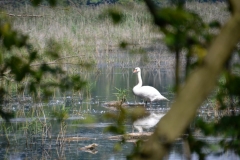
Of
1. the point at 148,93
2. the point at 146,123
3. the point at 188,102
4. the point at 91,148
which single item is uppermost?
the point at 188,102

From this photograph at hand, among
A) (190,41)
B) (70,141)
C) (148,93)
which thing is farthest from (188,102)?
(148,93)

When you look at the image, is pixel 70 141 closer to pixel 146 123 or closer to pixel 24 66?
pixel 146 123

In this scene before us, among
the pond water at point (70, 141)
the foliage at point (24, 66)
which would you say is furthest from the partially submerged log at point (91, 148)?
the foliage at point (24, 66)

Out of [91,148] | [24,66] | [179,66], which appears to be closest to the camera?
[179,66]

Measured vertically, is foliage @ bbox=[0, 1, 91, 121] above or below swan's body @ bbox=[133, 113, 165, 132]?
above

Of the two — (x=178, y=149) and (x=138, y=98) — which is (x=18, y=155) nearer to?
(x=178, y=149)

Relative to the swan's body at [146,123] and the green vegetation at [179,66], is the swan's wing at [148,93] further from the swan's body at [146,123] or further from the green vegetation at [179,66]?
the green vegetation at [179,66]

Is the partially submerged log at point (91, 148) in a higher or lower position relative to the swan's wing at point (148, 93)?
lower

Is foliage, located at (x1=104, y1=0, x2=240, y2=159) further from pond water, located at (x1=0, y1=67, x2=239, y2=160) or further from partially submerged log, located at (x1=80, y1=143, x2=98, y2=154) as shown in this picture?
partially submerged log, located at (x1=80, y1=143, x2=98, y2=154)

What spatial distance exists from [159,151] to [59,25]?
27522 millimetres

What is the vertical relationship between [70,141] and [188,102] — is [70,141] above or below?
below

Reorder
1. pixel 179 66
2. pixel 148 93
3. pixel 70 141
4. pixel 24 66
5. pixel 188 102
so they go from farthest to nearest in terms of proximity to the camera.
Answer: pixel 148 93, pixel 70 141, pixel 24 66, pixel 179 66, pixel 188 102

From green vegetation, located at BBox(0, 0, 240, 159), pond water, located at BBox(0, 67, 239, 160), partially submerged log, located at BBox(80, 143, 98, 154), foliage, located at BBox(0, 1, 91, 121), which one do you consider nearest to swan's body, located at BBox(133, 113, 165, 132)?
pond water, located at BBox(0, 67, 239, 160)

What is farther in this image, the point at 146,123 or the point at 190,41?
the point at 146,123
